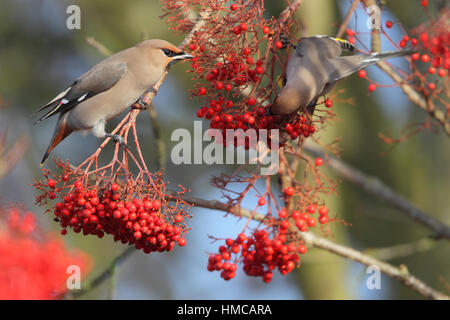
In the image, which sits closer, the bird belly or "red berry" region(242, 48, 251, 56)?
"red berry" region(242, 48, 251, 56)

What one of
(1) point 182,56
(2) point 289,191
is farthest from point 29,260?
(1) point 182,56

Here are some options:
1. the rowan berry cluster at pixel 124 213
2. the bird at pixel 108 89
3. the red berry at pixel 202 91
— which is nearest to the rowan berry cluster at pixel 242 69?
the red berry at pixel 202 91

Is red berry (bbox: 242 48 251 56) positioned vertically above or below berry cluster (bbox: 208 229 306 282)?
above

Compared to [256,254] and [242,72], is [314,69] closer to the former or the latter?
[242,72]

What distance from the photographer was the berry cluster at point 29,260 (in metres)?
2.18

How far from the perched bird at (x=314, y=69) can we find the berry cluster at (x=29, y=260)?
47.8 inches

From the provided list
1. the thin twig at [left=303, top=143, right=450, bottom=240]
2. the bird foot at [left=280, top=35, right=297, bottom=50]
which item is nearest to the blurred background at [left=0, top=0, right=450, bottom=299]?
the thin twig at [left=303, top=143, right=450, bottom=240]

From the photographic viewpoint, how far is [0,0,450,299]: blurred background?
5945mm

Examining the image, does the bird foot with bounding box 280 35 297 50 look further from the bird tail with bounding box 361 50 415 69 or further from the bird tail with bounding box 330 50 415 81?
the bird tail with bounding box 361 50 415 69

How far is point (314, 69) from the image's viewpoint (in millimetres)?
3240

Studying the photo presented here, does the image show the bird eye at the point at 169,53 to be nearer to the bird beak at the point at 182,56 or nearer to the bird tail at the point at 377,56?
the bird beak at the point at 182,56

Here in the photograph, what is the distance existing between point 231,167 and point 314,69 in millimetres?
3754

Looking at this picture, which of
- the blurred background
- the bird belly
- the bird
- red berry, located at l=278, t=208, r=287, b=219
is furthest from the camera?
the blurred background
